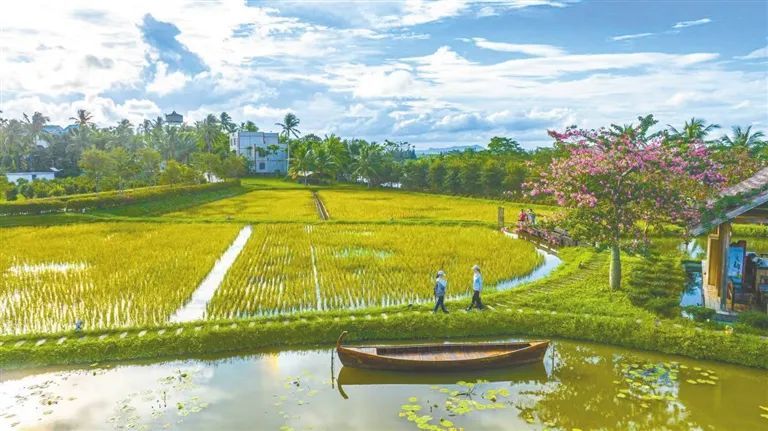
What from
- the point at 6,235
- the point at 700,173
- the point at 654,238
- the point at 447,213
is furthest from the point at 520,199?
the point at 6,235

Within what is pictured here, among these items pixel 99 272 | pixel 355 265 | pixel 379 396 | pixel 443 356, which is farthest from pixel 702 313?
pixel 99 272

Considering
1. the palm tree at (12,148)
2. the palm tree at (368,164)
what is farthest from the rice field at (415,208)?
the palm tree at (12,148)

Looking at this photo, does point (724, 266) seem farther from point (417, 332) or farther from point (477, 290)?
point (417, 332)

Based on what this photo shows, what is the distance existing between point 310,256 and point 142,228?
1171cm

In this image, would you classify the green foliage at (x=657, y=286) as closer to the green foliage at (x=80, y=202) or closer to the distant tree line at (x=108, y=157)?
the green foliage at (x=80, y=202)

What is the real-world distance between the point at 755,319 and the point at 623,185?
14.5 ft

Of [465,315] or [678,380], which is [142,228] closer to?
[465,315]

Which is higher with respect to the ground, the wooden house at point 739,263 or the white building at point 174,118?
the white building at point 174,118

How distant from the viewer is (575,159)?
48.6 feet

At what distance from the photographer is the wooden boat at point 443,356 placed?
10023 millimetres

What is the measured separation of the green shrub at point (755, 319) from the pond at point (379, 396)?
1.18 metres

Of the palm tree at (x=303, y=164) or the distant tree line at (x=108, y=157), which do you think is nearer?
the distant tree line at (x=108, y=157)

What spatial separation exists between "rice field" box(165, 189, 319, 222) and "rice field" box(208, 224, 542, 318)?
14.8ft

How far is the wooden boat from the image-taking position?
32.9 feet
